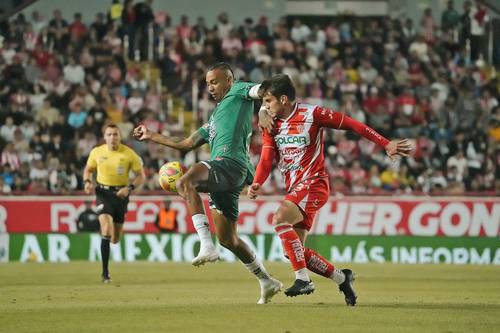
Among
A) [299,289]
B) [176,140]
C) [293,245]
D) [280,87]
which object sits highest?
[280,87]

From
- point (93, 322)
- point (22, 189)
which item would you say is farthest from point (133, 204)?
point (93, 322)

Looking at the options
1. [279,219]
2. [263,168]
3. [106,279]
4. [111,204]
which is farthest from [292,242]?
[111,204]

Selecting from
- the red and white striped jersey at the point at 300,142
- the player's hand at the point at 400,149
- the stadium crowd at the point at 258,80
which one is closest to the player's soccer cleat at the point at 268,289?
the red and white striped jersey at the point at 300,142

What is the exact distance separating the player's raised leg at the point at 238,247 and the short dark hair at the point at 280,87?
145cm

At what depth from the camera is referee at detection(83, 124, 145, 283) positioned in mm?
17562

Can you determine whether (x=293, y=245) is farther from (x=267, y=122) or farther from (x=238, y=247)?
(x=267, y=122)

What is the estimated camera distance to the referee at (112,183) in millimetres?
17562

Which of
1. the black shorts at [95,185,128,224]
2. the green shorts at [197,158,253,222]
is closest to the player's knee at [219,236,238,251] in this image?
the green shorts at [197,158,253,222]

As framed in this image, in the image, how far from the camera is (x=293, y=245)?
1141cm

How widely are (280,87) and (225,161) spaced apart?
0.97m

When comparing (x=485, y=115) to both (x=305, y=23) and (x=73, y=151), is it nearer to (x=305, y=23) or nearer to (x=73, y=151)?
(x=305, y=23)

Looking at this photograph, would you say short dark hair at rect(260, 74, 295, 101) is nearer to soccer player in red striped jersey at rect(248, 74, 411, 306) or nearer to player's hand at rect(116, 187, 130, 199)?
soccer player in red striped jersey at rect(248, 74, 411, 306)

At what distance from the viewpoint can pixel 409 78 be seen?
30.2m

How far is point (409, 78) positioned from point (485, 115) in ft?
7.76
